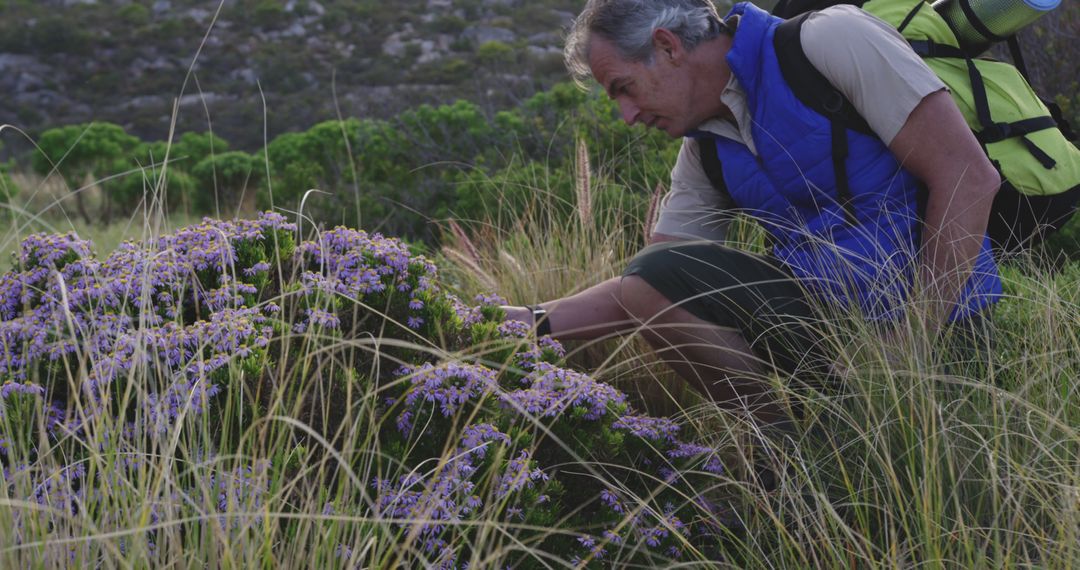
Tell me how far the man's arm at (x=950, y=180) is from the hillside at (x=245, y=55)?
16.1m

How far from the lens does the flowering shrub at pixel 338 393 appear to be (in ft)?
7.51

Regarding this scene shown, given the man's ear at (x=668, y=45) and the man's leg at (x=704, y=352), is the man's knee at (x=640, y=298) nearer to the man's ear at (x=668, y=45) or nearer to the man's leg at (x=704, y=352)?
the man's leg at (x=704, y=352)

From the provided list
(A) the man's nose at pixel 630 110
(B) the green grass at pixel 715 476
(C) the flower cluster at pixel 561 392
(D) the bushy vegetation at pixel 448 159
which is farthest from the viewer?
(D) the bushy vegetation at pixel 448 159

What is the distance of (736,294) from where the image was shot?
3.12 m

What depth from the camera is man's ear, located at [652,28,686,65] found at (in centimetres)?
311

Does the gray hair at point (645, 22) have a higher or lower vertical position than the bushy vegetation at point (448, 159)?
higher

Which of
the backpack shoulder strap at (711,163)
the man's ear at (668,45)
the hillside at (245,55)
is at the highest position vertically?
the man's ear at (668,45)

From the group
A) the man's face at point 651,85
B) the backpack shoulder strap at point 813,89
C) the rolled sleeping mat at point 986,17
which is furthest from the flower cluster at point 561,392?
the rolled sleeping mat at point 986,17

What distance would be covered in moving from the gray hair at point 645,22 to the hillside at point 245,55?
51.5ft

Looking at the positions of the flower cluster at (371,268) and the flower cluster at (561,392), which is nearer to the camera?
the flower cluster at (561,392)

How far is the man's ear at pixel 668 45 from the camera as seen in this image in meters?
3.11

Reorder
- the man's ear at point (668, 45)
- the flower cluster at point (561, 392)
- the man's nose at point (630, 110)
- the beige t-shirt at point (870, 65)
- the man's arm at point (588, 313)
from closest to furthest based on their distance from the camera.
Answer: the flower cluster at point (561, 392)
the beige t-shirt at point (870, 65)
the man's ear at point (668, 45)
the man's nose at point (630, 110)
the man's arm at point (588, 313)

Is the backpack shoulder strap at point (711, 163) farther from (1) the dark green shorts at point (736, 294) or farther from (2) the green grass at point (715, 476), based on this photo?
(2) the green grass at point (715, 476)

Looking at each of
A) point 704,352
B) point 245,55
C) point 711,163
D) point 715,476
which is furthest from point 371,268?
point 245,55
